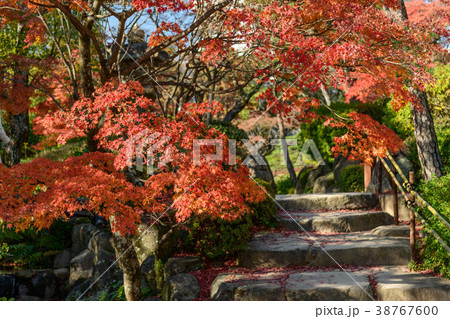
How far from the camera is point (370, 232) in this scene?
7344 mm

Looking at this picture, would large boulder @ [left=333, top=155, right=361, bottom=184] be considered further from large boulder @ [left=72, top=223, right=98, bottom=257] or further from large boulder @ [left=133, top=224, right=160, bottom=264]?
large boulder @ [left=72, top=223, right=98, bottom=257]

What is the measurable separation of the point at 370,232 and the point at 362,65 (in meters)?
3.07

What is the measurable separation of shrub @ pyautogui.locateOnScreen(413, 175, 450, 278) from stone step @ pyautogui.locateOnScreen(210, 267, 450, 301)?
200 mm

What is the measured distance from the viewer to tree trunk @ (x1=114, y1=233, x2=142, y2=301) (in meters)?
5.96

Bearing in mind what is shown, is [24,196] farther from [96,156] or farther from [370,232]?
[370,232]

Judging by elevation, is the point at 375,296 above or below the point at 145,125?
below

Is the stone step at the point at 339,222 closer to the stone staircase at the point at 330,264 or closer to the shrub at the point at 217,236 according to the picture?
the stone staircase at the point at 330,264

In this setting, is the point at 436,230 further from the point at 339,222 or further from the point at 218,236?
the point at 218,236

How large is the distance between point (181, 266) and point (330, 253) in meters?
2.34

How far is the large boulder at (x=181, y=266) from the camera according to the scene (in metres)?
6.45

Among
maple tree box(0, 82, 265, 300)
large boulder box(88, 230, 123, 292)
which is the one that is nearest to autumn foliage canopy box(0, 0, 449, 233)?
maple tree box(0, 82, 265, 300)

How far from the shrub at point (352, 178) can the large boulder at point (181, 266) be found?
18.8 ft

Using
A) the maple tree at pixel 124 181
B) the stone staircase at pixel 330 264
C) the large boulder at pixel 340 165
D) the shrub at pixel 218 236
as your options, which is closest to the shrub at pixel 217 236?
the shrub at pixel 218 236
